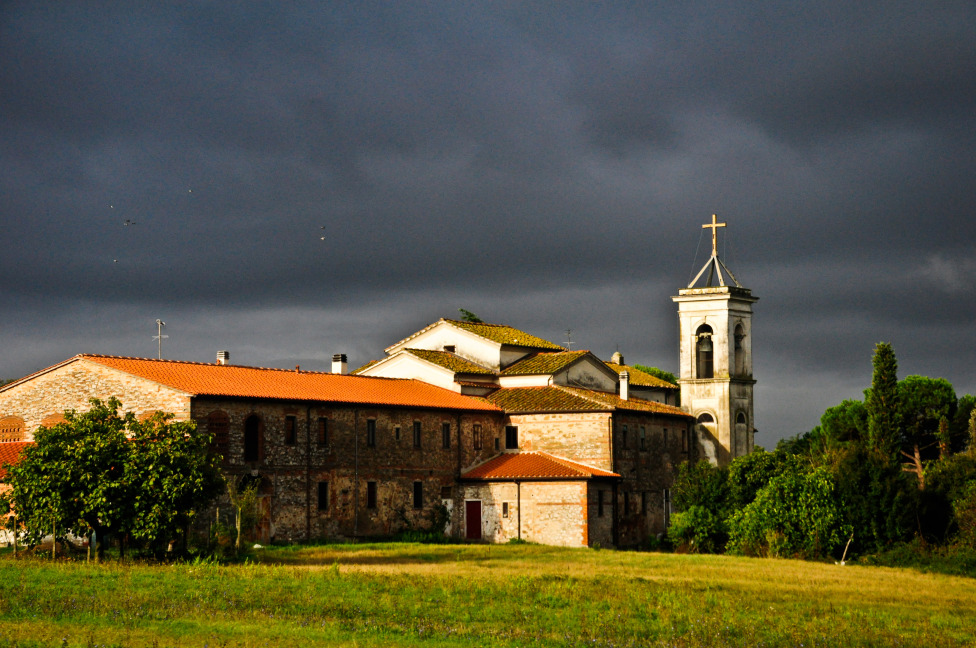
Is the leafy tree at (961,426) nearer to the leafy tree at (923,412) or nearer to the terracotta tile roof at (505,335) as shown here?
the leafy tree at (923,412)

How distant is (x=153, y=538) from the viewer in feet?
111

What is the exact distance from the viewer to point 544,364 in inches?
2233

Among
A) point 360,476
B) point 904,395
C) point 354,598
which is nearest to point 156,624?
point 354,598

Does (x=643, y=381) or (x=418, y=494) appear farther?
(x=643, y=381)

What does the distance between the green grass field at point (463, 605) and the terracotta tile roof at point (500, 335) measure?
21.1 metres

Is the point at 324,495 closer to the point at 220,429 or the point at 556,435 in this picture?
the point at 220,429

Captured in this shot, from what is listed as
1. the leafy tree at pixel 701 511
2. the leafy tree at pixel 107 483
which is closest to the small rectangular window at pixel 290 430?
the leafy tree at pixel 107 483

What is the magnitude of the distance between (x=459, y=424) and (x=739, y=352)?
17587mm

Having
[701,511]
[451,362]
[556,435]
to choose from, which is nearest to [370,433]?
[556,435]

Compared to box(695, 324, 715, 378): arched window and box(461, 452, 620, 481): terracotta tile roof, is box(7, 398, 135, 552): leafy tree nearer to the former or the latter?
box(461, 452, 620, 481): terracotta tile roof

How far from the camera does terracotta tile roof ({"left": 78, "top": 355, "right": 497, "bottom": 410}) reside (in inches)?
1682

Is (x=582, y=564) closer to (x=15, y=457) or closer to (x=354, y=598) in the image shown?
(x=354, y=598)

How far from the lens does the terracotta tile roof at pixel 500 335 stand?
191 ft

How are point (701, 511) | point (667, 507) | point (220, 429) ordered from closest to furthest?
point (220, 429) → point (701, 511) → point (667, 507)
